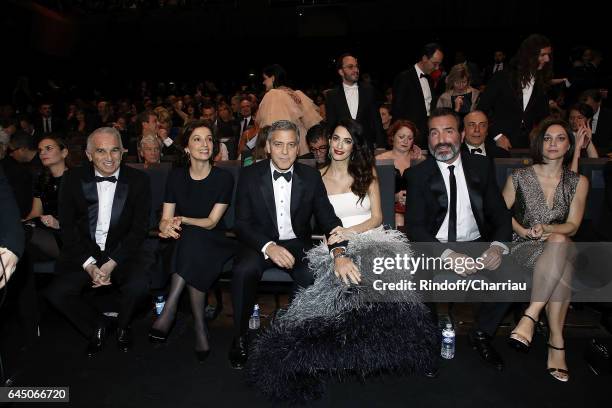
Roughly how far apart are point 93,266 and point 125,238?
0.27 m

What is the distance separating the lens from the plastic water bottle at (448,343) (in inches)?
117

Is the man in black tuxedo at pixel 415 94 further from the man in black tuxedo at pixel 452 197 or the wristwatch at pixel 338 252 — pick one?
the wristwatch at pixel 338 252

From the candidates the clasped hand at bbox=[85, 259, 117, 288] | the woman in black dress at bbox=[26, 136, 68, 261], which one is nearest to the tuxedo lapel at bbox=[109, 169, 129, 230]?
the clasped hand at bbox=[85, 259, 117, 288]

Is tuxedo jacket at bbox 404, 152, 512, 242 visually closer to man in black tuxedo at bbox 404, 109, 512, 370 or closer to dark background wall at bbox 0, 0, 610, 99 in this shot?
man in black tuxedo at bbox 404, 109, 512, 370

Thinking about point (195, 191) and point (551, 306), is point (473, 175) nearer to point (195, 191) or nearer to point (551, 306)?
point (551, 306)

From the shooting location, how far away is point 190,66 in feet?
44.7

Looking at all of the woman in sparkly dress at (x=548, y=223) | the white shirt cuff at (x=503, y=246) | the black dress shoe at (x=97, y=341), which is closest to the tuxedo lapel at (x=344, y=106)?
the woman in sparkly dress at (x=548, y=223)

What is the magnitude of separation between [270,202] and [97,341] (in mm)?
1401

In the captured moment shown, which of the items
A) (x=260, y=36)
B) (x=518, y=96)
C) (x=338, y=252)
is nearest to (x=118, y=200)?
(x=338, y=252)

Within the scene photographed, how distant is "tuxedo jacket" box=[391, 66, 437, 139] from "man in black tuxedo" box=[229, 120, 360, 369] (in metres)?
2.35

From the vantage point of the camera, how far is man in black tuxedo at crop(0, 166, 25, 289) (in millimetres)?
2025

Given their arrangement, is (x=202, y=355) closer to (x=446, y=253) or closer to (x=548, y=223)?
(x=446, y=253)

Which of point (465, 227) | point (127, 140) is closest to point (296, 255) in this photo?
point (465, 227)

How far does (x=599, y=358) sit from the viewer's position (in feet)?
9.34
